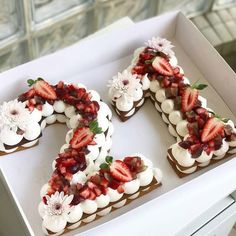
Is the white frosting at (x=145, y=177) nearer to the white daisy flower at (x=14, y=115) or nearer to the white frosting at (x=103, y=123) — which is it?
Result: the white frosting at (x=103, y=123)

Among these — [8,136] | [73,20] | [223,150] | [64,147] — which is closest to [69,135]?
[64,147]

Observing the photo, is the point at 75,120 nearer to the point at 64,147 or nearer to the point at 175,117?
the point at 64,147

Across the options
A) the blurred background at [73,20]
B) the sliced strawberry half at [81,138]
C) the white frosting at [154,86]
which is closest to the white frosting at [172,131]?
the white frosting at [154,86]

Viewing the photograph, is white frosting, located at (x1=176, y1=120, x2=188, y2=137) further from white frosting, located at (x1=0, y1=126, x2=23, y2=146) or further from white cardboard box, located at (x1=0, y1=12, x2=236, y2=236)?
white frosting, located at (x1=0, y1=126, x2=23, y2=146)

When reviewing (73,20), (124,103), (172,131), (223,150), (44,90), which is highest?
(73,20)

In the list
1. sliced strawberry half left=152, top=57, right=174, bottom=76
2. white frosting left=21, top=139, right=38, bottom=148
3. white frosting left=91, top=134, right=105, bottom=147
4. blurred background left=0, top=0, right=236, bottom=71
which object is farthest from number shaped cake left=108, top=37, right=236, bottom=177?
blurred background left=0, top=0, right=236, bottom=71

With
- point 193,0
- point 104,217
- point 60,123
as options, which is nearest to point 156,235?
point 104,217

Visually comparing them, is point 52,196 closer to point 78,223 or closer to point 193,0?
point 78,223

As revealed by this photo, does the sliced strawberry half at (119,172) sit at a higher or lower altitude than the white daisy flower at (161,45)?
lower
